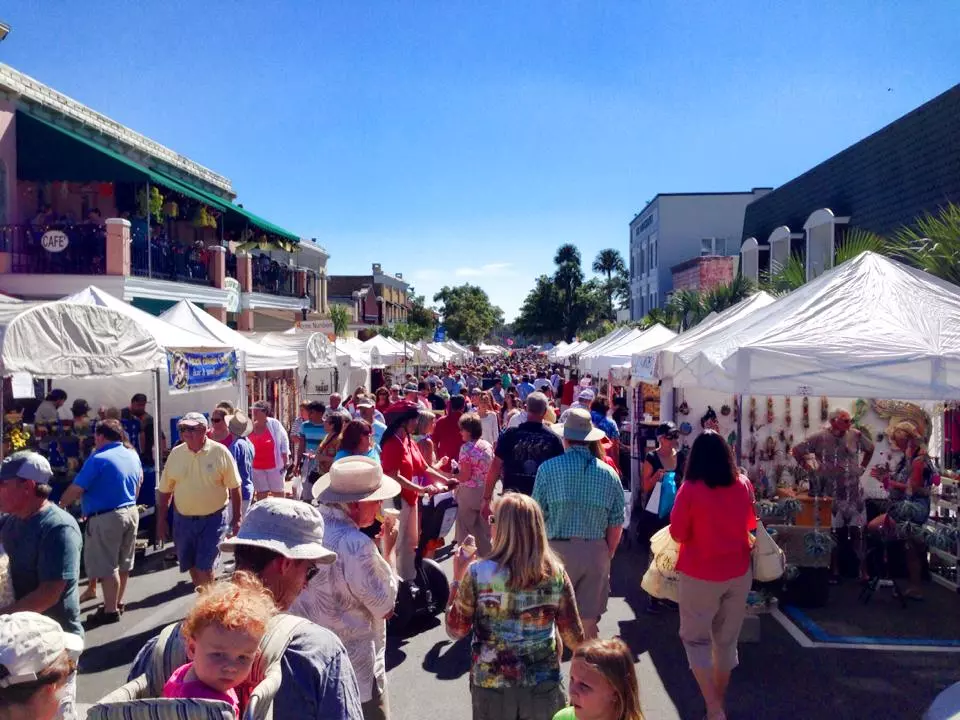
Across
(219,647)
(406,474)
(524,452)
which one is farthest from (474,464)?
(219,647)

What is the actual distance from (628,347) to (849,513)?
921 cm

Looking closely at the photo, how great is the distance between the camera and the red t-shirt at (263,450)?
955 cm

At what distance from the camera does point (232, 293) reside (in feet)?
70.4

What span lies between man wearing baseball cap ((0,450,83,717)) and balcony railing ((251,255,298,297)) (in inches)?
812

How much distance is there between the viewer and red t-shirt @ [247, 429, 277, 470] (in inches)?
376

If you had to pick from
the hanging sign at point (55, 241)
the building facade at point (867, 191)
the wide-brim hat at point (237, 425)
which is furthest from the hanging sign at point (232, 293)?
the building facade at point (867, 191)

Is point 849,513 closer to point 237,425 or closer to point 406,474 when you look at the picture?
point 406,474

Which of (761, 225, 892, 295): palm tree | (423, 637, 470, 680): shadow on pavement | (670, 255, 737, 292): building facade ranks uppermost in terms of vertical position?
(670, 255, 737, 292): building facade

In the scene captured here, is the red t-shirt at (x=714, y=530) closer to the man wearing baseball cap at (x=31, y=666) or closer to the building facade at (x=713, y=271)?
the man wearing baseball cap at (x=31, y=666)

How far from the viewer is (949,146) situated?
596 inches

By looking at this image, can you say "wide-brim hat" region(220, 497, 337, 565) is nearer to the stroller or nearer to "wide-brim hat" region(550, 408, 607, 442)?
"wide-brim hat" region(550, 408, 607, 442)

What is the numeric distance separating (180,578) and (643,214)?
46.5 m

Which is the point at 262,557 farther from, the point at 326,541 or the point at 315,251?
the point at 315,251

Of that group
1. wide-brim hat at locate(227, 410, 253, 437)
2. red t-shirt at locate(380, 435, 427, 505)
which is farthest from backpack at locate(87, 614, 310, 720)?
wide-brim hat at locate(227, 410, 253, 437)
